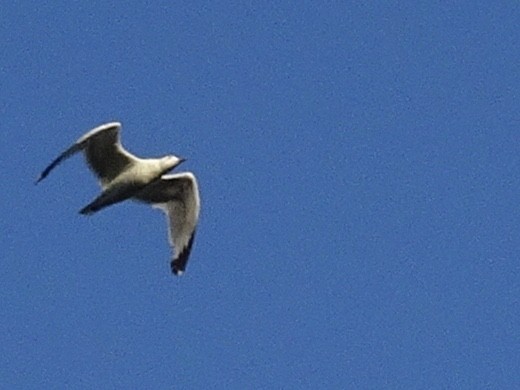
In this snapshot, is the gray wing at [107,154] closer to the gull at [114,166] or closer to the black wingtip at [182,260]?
the gull at [114,166]

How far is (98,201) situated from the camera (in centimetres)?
2894

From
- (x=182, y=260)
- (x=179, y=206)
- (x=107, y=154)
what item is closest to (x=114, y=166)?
(x=107, y=154)

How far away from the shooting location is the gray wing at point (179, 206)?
30.8 meters

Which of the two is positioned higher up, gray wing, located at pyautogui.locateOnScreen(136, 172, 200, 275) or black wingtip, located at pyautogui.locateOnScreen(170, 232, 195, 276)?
gray wing, located at pyautogui.locateOnScreen(136, 172, 200, 275)

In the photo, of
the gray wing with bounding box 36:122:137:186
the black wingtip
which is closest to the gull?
the gray wing with bounding box 36:122:137:186

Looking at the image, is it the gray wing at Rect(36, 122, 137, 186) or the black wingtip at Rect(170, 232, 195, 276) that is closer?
the gray wing at Rect(36, 122, 137, 186)

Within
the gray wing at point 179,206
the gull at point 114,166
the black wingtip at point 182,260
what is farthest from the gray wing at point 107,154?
the black wingtip at point 182,260

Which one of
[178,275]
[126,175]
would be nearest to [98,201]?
[126,175]

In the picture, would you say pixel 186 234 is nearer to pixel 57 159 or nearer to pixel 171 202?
pixel 171 202

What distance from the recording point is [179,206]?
31.0 meters

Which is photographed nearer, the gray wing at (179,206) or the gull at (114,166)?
the gull at (114,166)

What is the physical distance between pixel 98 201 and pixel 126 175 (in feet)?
2.07

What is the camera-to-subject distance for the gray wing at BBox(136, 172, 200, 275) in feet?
101

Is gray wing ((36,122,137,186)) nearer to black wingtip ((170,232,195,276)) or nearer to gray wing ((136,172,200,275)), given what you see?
gray wing ((136,172,200,275))
